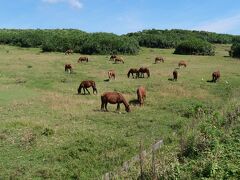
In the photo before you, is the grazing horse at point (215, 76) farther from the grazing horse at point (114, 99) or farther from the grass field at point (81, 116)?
the grazing horse at point (114, 99)

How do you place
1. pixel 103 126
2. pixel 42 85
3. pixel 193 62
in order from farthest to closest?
pixel 193 62
pixel 42 85
pixel 103 126

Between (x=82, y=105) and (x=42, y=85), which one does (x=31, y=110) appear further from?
(x=42, y=85)

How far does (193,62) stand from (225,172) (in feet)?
142

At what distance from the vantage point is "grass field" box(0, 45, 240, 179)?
16.9 metres

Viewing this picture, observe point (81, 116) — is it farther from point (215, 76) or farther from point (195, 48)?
point (195, 48)

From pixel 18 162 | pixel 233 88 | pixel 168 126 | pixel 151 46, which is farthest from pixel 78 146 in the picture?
pixel 151 46

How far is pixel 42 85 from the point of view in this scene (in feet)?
116

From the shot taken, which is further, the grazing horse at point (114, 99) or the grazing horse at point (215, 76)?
the grazing horse at point (215, 76)

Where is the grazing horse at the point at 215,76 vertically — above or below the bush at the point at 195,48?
below

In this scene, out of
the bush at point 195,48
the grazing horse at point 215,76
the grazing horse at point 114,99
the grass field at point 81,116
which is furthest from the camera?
the bush at point 195,48

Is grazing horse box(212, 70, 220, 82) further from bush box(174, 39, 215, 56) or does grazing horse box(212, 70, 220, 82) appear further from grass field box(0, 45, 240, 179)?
bush box(174, 39, 215, 56)

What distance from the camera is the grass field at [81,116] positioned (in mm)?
16922

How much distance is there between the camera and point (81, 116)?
79.5ft

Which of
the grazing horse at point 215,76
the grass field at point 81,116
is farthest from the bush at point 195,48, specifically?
the grazing horse at point 215,76
